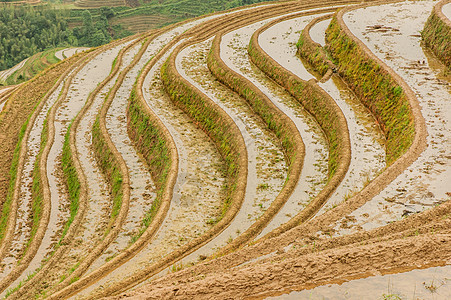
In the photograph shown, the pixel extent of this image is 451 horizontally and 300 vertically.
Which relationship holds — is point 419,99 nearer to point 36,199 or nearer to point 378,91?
point 378,91

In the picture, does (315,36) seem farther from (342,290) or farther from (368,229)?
(342,290)

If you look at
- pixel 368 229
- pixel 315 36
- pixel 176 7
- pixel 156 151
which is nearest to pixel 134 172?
pixel 156 151

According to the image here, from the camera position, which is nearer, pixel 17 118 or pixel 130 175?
pixel 130 175

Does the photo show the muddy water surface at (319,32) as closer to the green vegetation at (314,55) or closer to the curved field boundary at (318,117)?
the green vegetation at (314,55)

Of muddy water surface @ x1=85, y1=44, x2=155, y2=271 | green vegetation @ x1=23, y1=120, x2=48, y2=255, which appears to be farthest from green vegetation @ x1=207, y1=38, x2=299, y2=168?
green vegetation @ x1=23, y1=120, x2=48, y2=255

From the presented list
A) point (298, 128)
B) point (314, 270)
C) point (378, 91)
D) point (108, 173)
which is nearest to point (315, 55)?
point (378, 91)
